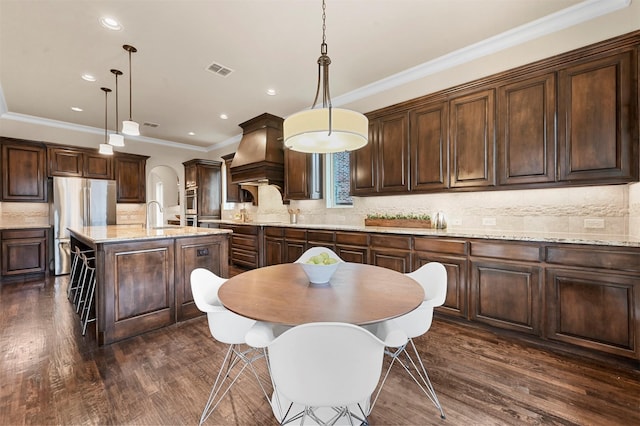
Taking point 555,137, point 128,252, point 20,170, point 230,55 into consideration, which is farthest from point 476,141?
point 20,170

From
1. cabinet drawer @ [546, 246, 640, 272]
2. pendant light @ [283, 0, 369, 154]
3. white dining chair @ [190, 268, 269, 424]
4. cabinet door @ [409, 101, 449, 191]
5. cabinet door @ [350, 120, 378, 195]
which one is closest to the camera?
white dining chair @ [190, 268, 269, 424]

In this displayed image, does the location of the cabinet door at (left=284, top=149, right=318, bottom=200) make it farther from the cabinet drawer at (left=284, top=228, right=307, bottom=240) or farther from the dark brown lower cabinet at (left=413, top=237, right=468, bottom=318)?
the dark brown lower cabinet at (left=413, top=237, right=468, bottom=318)

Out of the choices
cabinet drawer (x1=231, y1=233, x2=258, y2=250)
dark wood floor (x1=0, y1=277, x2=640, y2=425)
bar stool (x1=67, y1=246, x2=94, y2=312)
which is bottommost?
dark wood floor (x1=0, y1=277, x2=640, y2=425)

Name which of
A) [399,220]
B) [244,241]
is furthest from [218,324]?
[244,241]

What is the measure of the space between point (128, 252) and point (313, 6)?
110 inches

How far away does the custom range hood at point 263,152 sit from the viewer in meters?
4.93

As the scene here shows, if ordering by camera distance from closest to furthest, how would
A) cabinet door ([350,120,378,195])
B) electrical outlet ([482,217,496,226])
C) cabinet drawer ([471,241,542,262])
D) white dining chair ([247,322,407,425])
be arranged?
white dining chair ([247,322,407,425]) → cabinet drawer ([471,241,542,262]) → electrical outlet ([482,217,496,226]) → cabinet door ([350,120,378,195])

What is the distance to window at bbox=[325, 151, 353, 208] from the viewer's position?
4469 millimetres

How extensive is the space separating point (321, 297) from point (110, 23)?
3.20 meters

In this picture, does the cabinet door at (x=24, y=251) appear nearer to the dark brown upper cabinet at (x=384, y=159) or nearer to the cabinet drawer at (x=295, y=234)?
the cabinet drawer at (x=295, y=234)

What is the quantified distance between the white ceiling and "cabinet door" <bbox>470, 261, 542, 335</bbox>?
2.35 meters

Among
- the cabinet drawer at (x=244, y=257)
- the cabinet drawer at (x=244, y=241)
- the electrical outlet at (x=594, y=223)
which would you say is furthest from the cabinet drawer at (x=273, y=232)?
the electrical outlet at (x=594, y=223)

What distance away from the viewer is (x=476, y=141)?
2.94 metres

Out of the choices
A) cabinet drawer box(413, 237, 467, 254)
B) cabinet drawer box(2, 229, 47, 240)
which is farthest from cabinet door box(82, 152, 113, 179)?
cabinet drawer box(413, 237, 467, 254)
